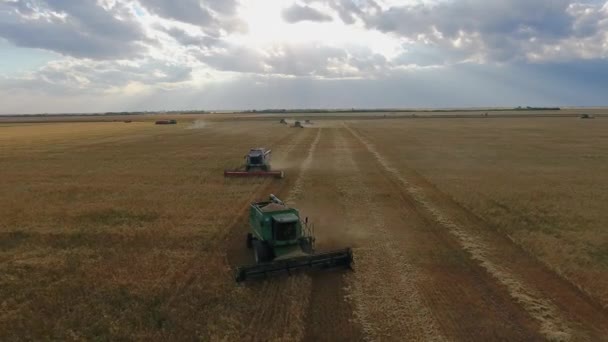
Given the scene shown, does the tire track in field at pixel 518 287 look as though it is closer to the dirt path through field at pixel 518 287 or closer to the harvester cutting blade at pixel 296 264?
the dirt path through field at pixel 518 287

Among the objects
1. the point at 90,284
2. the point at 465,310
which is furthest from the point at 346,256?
the point at 90,284

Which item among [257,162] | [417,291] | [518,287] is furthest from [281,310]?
[257,162]

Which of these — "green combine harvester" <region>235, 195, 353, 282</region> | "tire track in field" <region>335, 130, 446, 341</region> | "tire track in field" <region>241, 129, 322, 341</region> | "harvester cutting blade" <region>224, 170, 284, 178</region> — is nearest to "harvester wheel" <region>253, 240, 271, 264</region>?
"green combine harvester" <region>235, 195, 353, 282</region>

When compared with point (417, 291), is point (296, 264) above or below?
above

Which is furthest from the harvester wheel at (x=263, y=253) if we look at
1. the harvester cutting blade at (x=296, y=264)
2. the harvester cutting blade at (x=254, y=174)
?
the harvester cutting blade at (x=254, y=174)

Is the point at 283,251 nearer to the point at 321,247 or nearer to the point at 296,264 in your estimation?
the point at 296,264

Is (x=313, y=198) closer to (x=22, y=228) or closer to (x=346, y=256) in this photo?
(x=346, y=256)
